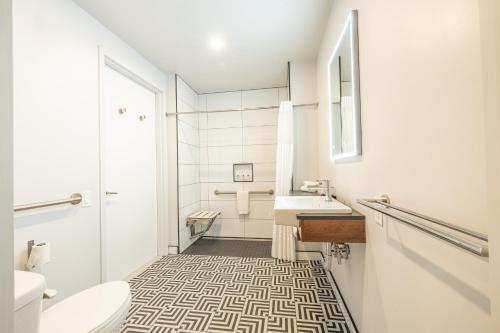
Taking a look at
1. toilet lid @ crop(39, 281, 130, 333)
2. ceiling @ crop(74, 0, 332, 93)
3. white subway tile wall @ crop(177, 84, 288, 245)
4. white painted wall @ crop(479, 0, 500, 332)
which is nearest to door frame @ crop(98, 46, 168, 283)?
ceiling @ crop(74, 0, 332, 93)

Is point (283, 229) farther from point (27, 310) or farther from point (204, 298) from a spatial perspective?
point (27, 310)

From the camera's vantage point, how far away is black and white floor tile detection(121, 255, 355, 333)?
1.57 metres

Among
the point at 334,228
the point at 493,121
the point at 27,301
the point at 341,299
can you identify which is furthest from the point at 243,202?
the point at 493,121

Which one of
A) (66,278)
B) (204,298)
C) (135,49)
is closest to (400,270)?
(204,298)

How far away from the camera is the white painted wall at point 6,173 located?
43 centimetres

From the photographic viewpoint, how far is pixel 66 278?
1.57 metres

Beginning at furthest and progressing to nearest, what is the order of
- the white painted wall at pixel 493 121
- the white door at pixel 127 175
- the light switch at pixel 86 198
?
the white door at pixel 127 175 → the light switch at pixel 86 198 → the white painted wall at pixel 493 121

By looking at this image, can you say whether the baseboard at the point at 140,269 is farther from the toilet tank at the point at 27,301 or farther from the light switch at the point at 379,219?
the light switch at the point at 379,219

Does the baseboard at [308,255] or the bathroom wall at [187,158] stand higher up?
the bathroom wall at [187,158]

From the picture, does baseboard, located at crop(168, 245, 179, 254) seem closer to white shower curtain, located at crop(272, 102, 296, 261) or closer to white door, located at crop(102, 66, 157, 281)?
white door, located at crop(102, 66, 157, 281)

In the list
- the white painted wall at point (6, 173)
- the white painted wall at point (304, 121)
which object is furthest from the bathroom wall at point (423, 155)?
the white painted wall at point (304, 121)

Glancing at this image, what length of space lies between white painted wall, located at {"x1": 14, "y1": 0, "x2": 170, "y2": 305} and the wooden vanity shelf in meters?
1.65

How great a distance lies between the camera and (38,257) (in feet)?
4.27

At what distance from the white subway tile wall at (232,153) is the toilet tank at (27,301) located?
2.58 meters
